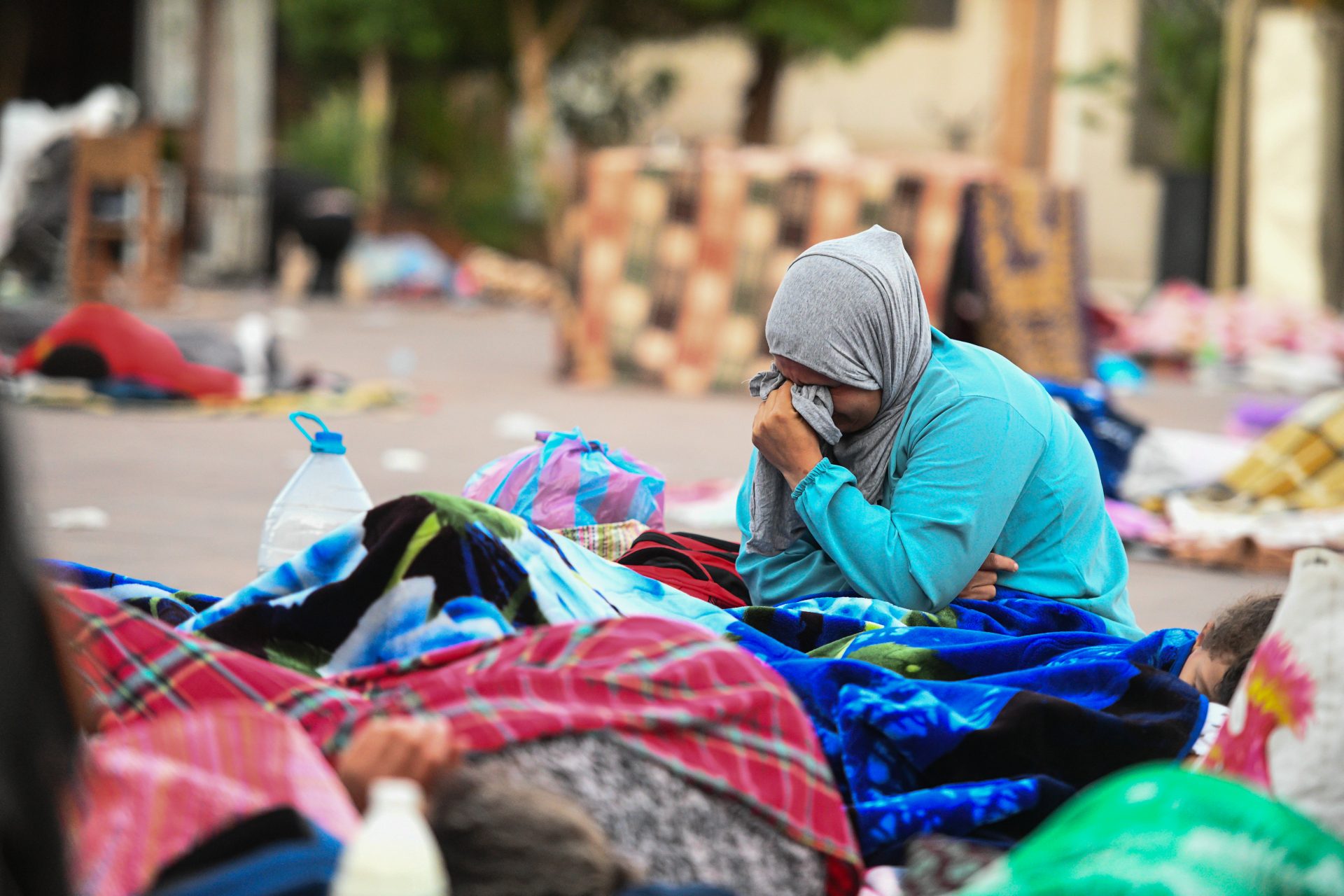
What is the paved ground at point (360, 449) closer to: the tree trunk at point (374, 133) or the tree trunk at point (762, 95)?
the tree trunk at point (374, 133)

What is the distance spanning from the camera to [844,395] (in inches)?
101

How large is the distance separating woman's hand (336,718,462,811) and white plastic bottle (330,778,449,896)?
0.26 metres

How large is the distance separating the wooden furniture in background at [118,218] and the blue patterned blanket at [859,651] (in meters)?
9.70

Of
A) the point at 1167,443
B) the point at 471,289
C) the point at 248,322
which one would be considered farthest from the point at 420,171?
the point at 1167,443

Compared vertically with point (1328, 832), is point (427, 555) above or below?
above

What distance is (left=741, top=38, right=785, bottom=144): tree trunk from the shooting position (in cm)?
1673

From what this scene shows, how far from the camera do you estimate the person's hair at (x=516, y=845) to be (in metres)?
1.53

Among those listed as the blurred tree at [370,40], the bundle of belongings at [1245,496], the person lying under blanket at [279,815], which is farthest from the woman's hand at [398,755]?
the blurred tree at [370,40]

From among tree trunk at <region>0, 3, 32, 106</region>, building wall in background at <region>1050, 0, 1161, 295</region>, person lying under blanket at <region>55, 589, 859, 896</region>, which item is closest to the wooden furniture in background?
tree trunk at <region>0, 3, 32, 106</region>

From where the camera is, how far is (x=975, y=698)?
2.13 meters

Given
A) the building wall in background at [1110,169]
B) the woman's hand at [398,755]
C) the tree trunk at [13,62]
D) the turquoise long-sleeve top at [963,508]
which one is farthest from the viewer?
the building wall in background at [1110,169]

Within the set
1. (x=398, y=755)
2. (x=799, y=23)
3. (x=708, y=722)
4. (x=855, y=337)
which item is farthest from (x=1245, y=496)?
(x=799, y=23)

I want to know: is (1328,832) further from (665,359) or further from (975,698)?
(665,359)

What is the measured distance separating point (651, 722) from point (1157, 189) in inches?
683
